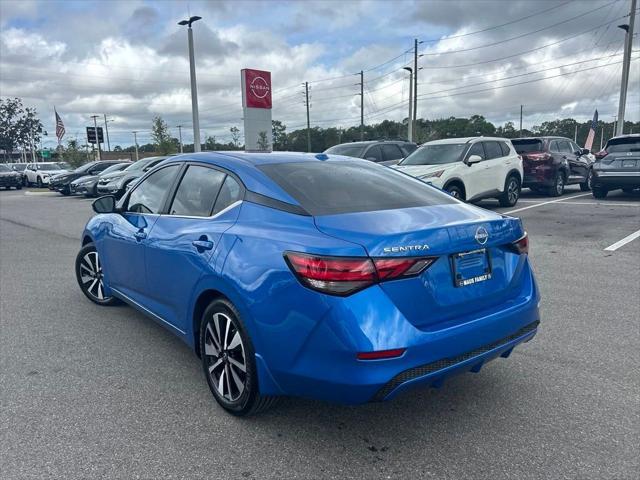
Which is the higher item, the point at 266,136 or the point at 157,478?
the point at 266,136

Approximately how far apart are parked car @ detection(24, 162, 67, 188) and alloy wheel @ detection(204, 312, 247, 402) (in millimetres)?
33481

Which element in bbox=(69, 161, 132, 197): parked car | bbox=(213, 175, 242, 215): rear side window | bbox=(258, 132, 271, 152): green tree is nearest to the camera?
bbox=(213, 175, 242, 215): rear side window

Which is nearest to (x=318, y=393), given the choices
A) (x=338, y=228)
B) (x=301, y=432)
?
(x=301, y=432)

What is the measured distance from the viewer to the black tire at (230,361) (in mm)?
2855

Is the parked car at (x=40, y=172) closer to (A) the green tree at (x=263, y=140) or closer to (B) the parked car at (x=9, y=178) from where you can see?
(B) the parked car at (x=9, y=178)

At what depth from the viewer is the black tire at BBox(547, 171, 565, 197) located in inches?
594

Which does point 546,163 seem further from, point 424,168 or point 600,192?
point 424,168

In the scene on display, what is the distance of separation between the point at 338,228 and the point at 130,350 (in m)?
2.44

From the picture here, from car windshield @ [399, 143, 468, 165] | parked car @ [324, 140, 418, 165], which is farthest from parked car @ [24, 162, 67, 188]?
car windshield @ [399, 143, 468, 165]

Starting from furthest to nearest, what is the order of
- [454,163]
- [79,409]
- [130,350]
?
[454,163]
[130,350]
[79,409]

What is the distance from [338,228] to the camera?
2613mm

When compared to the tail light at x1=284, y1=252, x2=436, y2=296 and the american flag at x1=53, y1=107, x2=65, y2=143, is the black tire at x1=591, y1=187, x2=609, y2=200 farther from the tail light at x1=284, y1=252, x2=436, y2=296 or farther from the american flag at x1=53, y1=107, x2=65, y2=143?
the american flag at x1=53, y1=107, x2=65, y2=143

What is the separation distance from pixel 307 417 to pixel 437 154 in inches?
389

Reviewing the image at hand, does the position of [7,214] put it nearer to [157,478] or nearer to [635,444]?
[157,478]
